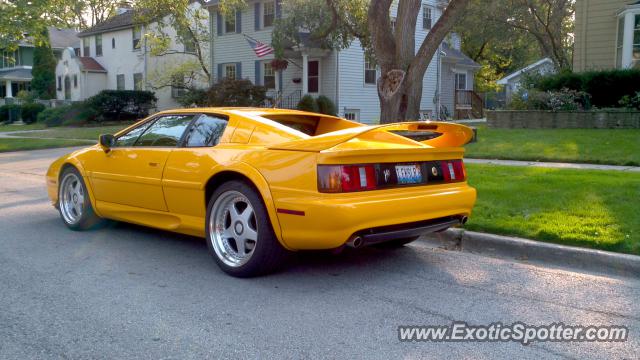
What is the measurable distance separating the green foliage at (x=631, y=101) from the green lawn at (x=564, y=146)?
5.13 feet

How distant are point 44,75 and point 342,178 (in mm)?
45924

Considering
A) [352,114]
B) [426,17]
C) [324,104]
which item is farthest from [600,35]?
[426,17]

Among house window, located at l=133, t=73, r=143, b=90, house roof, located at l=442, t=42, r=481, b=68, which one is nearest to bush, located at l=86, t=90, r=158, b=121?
house window, located at l=133, t=73, r=143, b=90

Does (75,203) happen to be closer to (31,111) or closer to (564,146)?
(564,146)

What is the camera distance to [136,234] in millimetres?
6961

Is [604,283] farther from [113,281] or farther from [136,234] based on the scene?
[136,234]

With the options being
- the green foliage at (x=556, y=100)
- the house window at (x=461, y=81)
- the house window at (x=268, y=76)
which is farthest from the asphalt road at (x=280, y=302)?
the house window at (x=461, y=81)

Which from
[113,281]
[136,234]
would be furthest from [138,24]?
[113,281]

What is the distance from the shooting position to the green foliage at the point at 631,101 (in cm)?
1540

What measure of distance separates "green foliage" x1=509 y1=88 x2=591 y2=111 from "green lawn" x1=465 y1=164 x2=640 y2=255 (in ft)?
23.7

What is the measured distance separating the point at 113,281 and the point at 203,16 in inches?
1094

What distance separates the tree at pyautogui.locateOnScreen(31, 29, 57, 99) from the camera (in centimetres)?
4469

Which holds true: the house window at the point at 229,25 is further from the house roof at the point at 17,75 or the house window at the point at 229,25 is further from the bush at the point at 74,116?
the house roof at the point at 17,75

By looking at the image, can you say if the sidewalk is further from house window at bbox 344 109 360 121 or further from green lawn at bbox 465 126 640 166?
house window at bbox 344 109 360 121
